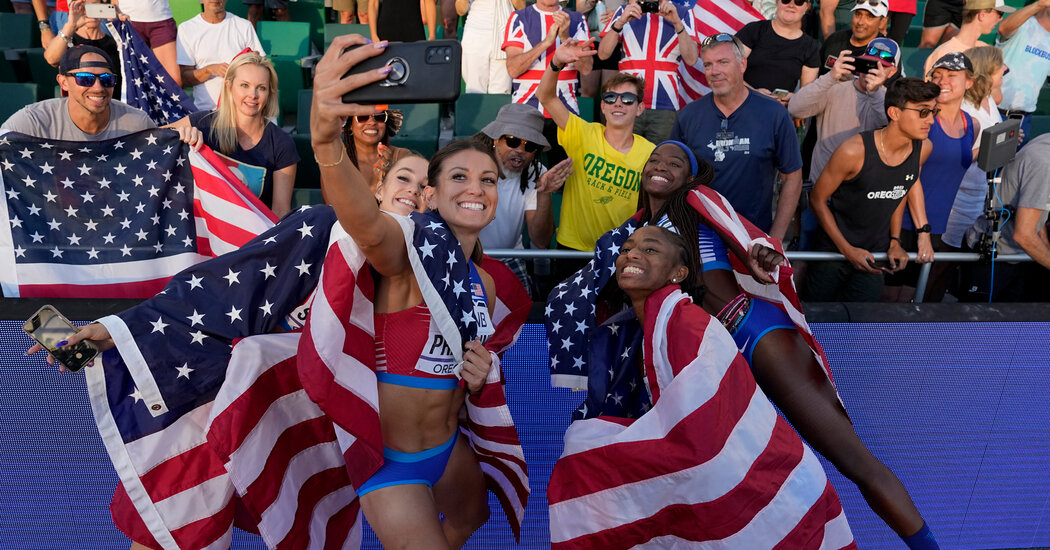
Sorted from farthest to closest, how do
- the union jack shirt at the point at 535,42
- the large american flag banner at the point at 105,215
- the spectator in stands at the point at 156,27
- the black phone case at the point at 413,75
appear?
the spectator in stands at the point at 156,27
the union jack shirt at the point at 535,42
the large american flag banner at the point at 105,215
the black phone case at the point at 413,75

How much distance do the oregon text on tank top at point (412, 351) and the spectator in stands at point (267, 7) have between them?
626 cm

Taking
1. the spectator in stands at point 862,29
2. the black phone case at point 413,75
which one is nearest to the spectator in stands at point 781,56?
the spectator in stands at point 862,29

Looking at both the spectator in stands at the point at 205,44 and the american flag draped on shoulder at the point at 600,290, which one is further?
the spectator in stands at the point at 205,44

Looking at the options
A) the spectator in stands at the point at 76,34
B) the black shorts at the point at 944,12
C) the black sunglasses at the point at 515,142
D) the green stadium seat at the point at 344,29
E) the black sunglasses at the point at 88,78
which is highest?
the black shorts at the point at 944,12

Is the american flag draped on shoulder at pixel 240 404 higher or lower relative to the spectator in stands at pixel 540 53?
lower

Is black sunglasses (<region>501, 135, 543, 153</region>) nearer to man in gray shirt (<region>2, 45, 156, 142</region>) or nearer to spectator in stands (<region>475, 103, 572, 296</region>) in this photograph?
spectator in stands (<region>475, 103, 572, 296</region>)

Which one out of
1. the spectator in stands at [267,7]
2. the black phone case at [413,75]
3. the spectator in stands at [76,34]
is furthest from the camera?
the spectator in stands at [267,7]

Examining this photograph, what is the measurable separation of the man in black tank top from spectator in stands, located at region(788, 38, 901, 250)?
46 centimetres

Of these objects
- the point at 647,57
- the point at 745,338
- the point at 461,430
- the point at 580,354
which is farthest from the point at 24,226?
the point at 647,57

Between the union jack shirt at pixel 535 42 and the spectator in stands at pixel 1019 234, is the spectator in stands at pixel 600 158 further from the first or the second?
the spectator in stands at pixel 1019 234

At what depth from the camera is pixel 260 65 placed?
4527mm

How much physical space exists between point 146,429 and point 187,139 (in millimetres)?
1783

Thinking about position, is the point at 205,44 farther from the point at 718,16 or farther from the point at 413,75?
the point at 413,75

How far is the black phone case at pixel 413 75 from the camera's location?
79.0 inches
